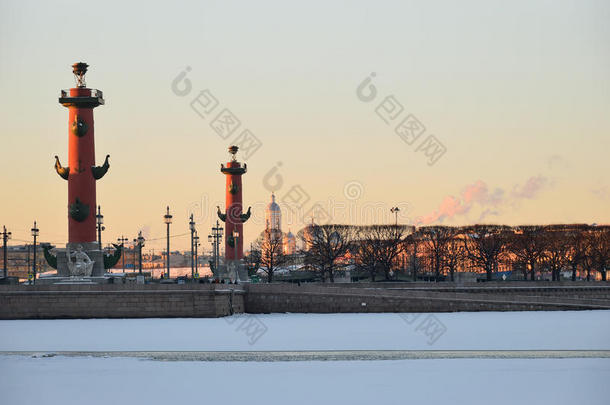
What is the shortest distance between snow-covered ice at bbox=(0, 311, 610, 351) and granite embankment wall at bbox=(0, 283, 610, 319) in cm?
98

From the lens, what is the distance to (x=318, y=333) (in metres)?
47.1

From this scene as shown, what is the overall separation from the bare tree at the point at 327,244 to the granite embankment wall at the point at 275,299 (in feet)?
98.0

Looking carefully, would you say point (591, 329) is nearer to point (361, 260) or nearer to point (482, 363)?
point (482, 363)

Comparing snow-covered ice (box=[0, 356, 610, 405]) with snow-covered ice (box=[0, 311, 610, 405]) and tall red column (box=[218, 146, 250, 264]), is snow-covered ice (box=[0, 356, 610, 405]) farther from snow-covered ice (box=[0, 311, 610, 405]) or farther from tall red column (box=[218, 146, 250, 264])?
tall red column (box=[218, 146, 250, 264])

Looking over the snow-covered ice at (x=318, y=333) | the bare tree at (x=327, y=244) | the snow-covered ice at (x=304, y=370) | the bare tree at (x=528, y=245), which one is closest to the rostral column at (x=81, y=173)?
the snow-covered ice at (x=318, y=333)

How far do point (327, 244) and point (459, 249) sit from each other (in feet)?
60.7

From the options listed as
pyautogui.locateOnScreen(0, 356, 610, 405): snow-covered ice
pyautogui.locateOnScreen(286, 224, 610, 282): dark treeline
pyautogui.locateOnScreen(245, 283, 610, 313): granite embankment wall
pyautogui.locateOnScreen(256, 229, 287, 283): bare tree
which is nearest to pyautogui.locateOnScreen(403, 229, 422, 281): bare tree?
pyautogui.locateOnScreen(286, 224, 610, 282): dark treeline

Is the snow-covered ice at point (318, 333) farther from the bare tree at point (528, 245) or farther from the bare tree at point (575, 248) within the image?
the bare tree at point (575, 248)

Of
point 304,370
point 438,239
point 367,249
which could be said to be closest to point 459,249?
point 438,239

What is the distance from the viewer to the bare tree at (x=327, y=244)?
104213 millimetres

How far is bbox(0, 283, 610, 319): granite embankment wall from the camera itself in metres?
57.4

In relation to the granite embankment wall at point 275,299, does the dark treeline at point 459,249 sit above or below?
above

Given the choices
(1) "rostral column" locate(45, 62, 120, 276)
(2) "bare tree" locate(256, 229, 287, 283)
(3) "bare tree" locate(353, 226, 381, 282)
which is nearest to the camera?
(1) "rostral column" locate(45, 62, 120, 276)

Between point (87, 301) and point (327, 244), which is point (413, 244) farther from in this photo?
point (87, 301)
